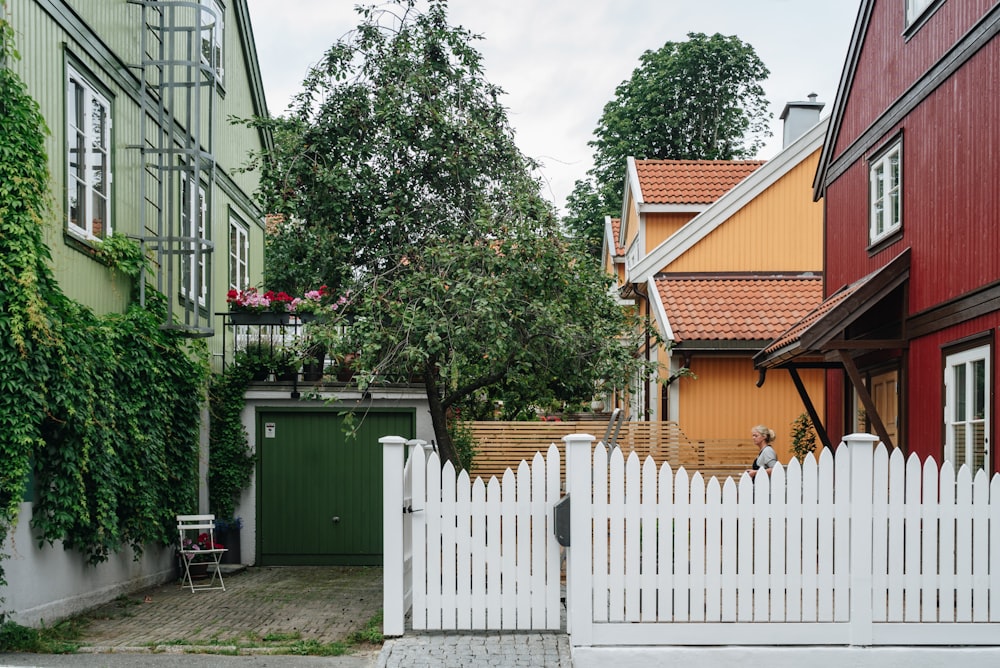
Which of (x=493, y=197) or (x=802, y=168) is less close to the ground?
(x=802, y=168)

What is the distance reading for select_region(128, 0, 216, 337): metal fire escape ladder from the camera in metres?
11.5

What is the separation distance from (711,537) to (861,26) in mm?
8133

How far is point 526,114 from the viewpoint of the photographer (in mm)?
11852

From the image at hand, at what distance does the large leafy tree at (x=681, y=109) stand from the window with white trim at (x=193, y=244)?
20.7 meters

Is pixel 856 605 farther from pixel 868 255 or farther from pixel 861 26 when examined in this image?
pixel 861 26

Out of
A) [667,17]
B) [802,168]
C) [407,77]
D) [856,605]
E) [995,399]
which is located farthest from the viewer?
[667,17]

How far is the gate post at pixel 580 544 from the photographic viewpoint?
7.15m

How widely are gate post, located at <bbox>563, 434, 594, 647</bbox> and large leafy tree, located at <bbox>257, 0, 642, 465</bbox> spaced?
314cm

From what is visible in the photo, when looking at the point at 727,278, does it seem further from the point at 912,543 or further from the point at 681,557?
the point at 681,557

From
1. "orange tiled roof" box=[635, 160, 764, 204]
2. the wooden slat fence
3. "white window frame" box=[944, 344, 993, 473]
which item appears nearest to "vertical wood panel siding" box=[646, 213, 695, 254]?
"orange tiled roof" box=[635, 160, 764, 204]

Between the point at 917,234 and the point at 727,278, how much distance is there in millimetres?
8018

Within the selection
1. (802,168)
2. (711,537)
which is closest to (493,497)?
(711,537)

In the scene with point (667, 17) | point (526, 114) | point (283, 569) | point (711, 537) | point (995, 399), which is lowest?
point (283, 569)

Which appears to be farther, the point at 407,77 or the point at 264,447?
the point at 264,447
